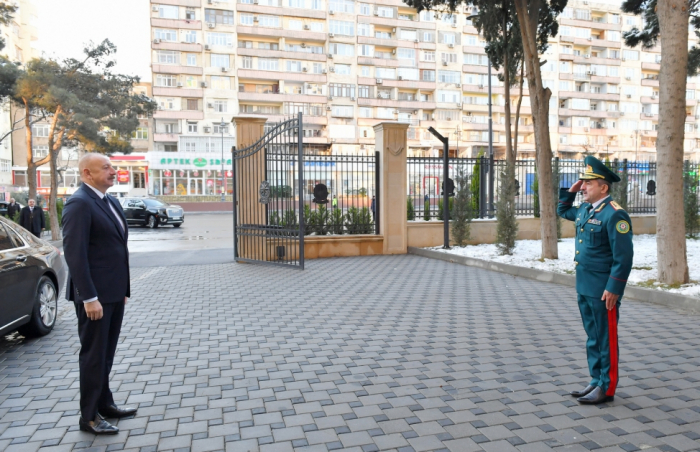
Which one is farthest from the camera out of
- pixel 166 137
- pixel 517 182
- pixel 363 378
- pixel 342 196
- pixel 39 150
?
pixel 39 150

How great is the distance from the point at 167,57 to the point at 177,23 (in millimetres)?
3547

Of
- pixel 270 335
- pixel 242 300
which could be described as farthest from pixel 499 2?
pixel 270 335

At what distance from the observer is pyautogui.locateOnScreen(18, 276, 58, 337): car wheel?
601 centimetres

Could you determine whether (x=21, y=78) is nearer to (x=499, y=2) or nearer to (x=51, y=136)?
(x=51, y=136)

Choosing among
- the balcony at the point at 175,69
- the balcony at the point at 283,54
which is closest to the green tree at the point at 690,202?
the balcony at the point at 283,54

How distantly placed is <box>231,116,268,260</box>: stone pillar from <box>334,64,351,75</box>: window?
160 feet

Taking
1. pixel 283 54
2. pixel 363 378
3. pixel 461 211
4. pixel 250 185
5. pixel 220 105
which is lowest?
pixel 363 378

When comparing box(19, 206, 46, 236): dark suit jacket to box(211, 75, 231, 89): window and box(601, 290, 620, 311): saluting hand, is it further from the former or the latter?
box(211, 75, 231, 89): window

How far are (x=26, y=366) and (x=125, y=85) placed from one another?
26.1 meters

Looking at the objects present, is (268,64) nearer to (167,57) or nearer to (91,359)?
(167,57)

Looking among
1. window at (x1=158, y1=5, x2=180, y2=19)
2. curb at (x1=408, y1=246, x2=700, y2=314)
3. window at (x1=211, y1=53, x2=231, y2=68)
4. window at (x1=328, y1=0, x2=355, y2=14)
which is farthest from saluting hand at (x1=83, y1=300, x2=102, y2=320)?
window at (x1=328, y1=0, x2=355, y2=14)

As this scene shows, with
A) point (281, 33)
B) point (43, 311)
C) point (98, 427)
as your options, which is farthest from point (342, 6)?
point (98, 427)

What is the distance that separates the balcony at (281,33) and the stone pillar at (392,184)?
46.9m

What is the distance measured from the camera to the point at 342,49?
59438 millimetres
